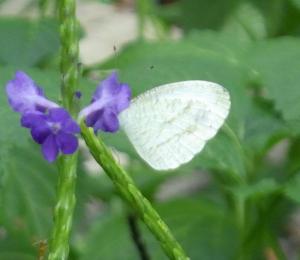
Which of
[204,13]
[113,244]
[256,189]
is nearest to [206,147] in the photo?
[256,189]

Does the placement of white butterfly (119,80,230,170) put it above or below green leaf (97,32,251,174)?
above

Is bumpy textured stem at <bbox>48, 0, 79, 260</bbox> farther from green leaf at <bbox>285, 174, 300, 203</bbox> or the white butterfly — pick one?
green leaf at <bbox>285, 174, 300, 203</bbox>

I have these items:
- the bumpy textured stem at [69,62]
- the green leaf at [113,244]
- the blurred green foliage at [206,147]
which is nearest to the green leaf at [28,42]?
the blurred green foliage at [206,147]

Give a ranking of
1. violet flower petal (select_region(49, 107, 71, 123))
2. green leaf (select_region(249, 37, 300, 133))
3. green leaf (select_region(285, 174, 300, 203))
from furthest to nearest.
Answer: green leaf (select_region(249, 37, 300, 133)), green leaf (select_region(285, 174, 300, 203)), violet flower petal (select_region(49, 107, 71, 123))

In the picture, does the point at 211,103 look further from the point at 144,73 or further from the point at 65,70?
the point at 144,73

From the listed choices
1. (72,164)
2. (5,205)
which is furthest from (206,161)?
(5,205)

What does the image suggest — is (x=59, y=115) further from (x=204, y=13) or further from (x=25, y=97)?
(x=204, y=13)

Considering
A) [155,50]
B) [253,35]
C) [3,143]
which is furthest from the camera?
[253,35]

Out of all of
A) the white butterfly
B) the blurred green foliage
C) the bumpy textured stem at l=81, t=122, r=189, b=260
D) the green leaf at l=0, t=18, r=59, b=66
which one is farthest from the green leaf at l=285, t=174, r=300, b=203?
the green leaf at l=0, t=18, r=59, b=66
